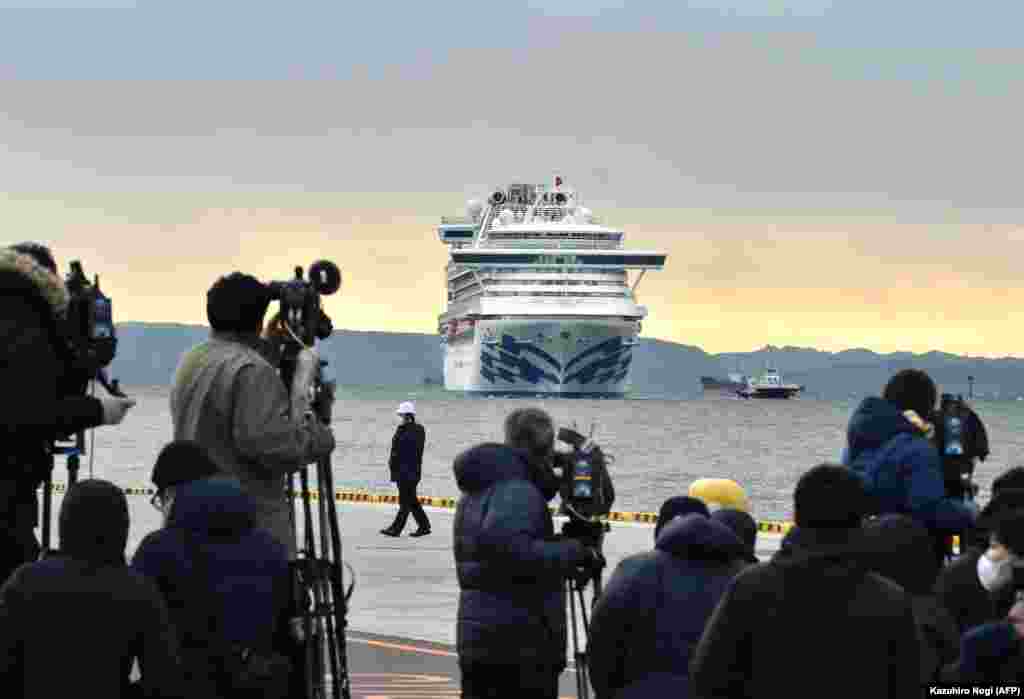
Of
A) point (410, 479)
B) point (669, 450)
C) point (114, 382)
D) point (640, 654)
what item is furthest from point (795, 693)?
point (669, 450)

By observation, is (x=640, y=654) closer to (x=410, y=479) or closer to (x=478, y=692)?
(x=478, y=692)

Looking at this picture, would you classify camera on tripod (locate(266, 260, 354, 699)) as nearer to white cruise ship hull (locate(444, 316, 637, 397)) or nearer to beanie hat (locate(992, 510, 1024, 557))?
beanie hat (locate(992, 510, 1024, 557))

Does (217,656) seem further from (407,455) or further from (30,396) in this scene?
(407,455)

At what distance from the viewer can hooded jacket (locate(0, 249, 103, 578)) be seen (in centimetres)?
759

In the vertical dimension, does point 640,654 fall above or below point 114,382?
below

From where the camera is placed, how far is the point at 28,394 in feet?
24.9

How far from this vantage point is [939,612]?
7.23 metres

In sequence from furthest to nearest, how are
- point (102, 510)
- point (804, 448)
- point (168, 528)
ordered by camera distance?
point (804, 448) → point (168, 528) → point (102, 510)

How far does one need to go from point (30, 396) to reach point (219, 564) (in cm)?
104

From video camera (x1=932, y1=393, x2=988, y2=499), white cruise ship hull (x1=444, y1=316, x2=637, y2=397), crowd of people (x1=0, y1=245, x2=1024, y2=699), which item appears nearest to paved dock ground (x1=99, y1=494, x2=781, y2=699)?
Result: video camera (x1=932, y1=393, x2=988, y2=499)

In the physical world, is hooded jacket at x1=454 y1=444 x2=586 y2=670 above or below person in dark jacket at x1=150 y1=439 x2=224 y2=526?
below

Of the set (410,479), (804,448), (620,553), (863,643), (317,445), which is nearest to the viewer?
(863,643)

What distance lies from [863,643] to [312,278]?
2.88m

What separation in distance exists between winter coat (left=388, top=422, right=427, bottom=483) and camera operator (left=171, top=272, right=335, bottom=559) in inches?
707
